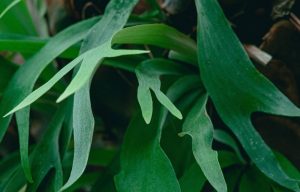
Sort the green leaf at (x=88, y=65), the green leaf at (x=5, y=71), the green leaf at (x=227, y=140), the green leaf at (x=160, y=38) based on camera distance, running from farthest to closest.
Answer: the green leaf at (x=5, y=71) < the green leaf at (x=227, y=140) < the green leaf at (x=160, y=38) < the green leaf at (x=88, y=65)

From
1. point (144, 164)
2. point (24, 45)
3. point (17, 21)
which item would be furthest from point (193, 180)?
point (17, 21)

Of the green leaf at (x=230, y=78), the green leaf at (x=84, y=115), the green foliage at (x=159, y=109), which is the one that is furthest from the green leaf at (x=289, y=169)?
the green leaf at (x=84, y=115)

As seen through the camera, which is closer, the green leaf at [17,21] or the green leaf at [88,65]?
the green leaf at [88,65]

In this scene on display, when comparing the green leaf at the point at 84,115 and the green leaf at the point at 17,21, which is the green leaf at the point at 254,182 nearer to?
the green leaf at the point at 84,115

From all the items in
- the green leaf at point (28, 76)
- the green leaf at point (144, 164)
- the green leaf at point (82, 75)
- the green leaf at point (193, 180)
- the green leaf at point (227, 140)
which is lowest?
the green leaf at point (227, 140)

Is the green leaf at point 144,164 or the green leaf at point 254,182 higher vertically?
the green leaf at point 144,164

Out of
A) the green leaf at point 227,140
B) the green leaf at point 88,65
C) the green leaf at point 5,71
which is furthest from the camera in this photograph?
the green leaf at point 5,71

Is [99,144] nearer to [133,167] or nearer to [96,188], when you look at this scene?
[96,188]

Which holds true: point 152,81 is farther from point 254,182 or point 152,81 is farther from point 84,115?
point 254,182
